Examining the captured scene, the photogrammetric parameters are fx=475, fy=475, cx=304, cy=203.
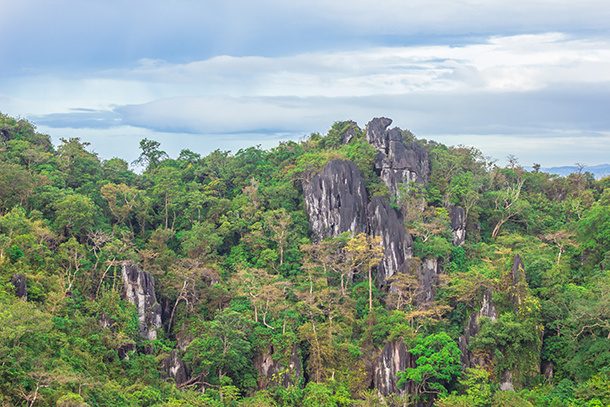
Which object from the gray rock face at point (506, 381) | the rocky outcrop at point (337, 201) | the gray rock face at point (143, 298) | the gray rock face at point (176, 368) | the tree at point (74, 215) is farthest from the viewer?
the rocky outcrop at point (337, 201)

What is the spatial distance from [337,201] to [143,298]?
14559mm

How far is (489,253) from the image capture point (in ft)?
102

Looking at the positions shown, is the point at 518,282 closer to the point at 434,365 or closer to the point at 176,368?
the point at 434,365

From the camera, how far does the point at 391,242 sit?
31.4m

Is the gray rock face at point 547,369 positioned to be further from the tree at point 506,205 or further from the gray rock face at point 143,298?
the gray rock face at point 143,298

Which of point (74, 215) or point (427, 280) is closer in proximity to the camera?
point (74, 215)

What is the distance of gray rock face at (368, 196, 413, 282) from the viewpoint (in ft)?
102

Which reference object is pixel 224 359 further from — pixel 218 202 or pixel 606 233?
pixel 606 233

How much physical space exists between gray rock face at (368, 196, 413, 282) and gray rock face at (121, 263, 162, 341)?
1417 cm

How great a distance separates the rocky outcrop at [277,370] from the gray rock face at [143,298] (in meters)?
6.38

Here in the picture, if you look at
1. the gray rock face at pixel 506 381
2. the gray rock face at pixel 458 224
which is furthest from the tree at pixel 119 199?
the gray rock face at pixel 506 381

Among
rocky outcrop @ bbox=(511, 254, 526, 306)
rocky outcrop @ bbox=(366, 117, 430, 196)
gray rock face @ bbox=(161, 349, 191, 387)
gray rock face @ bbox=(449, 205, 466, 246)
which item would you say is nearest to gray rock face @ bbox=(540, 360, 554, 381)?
rocky outcrop @ bbox=(511, 254, 526, 306)

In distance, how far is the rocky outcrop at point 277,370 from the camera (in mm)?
24125

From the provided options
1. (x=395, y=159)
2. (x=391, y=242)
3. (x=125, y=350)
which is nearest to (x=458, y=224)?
(x=391, y=242)
